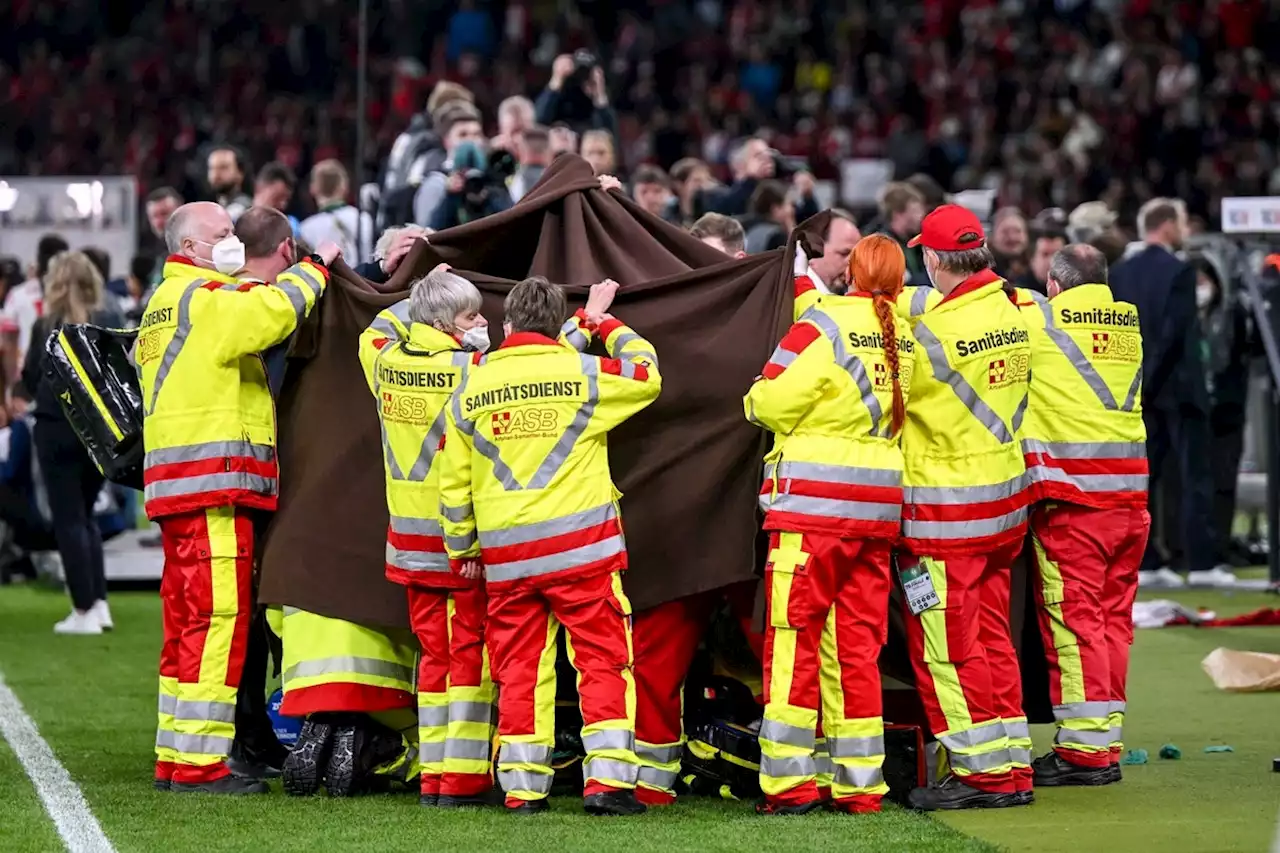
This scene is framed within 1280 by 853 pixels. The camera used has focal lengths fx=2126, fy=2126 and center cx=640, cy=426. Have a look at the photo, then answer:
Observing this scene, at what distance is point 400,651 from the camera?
26.3 ft

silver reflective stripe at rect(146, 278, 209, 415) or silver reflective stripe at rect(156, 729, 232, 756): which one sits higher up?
silver reflective stripe at rect(146, 278, 209, 415)

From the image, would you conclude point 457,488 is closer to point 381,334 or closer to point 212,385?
point 381,334

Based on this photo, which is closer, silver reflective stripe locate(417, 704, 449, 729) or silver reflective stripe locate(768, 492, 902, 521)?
silver reflective stripe locate(768, 492, 902, 521)

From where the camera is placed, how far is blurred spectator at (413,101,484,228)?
483 inches

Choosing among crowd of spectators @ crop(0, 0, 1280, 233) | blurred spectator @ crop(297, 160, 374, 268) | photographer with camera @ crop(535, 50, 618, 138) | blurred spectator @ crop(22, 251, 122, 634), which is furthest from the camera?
crowd of spectators @ crop(0, 0, 1280, 233)

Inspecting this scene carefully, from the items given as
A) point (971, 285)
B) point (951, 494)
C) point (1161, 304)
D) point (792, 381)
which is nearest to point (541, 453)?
point (792, 381)

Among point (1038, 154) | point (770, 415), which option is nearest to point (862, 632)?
point (770, 415)

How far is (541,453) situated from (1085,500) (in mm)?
2330

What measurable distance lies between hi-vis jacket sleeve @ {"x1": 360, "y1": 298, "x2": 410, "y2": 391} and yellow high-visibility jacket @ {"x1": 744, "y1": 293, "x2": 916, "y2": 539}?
1.34 m

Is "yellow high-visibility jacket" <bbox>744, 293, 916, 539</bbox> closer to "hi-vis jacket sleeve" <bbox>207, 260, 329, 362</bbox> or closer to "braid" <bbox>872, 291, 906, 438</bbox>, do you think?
"braid" <bbox>872, 291, 906, 438</bbox>

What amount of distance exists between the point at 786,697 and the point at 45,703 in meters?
4.35

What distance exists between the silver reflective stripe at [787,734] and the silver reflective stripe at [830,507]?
2.40 feet

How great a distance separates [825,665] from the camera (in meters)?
7.40

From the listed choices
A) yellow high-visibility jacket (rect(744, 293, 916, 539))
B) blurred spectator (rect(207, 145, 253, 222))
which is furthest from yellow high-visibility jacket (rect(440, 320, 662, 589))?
blurred spectator (rect(207, 145, 253, 222))
